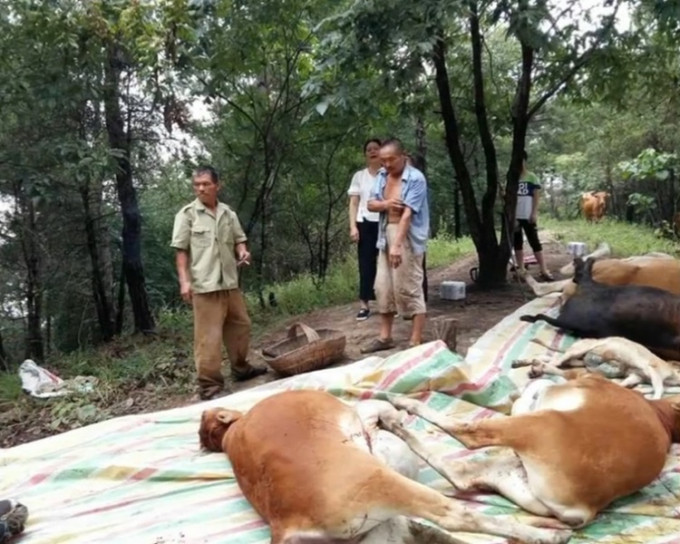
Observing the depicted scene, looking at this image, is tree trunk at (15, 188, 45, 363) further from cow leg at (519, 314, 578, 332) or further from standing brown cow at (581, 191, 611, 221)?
standing brown cow at (581, 191, 611, 221)

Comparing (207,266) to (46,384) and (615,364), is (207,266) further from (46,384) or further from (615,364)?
(615,364)

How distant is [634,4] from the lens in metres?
6.49

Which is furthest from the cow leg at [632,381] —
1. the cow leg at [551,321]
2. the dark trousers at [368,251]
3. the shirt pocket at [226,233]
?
the shirt pocket at [226,233]

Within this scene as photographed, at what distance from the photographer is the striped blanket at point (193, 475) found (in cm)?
238

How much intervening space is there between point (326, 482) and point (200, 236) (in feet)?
9.84

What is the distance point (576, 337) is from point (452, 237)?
10.7 metres

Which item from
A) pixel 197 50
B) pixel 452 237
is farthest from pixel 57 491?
pixel 452 237

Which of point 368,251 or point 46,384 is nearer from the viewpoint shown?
point 46,384

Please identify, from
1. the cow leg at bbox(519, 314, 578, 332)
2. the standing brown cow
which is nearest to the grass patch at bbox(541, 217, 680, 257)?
the standing brown cow

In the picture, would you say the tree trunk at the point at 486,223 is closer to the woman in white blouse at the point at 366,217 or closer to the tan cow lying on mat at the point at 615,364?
the woman in white blouse at the point at 366,217

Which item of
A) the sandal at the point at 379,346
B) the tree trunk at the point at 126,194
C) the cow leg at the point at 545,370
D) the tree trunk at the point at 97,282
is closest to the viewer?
the cow leg at the point at 545,370

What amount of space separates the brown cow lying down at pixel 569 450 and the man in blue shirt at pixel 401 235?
2302 millimetres

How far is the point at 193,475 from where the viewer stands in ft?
9.30

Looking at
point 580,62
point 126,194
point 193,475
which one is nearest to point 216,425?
point 193,475
